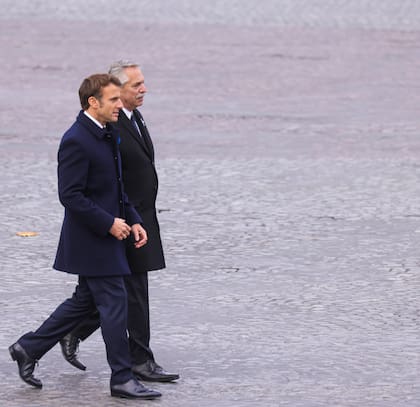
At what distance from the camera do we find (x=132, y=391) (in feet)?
21.4

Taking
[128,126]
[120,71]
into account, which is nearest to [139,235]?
[128,126]

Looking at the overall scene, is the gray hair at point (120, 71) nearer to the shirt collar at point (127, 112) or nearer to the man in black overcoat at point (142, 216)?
the man in black overcoat at point (142, 216)

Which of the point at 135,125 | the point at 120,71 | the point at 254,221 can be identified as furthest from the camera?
the point at 254,221

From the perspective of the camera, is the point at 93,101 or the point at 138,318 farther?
the point at 138,318

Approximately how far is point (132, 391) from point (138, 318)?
0.49m

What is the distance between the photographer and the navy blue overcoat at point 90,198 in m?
6.50

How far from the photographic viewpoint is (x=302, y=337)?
764cm

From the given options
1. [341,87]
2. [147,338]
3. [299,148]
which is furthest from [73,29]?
[147,338]

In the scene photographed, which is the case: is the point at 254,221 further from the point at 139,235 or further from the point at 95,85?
the point at 95,85

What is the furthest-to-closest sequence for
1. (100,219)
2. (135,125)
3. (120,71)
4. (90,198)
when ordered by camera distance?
(135,125) < (120,71) < (90,198) < (100,219)

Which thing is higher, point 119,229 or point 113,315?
point 119,229

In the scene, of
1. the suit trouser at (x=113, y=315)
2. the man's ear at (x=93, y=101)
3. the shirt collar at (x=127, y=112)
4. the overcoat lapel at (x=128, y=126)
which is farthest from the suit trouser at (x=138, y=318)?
the man's ear at (x=93, y=101)

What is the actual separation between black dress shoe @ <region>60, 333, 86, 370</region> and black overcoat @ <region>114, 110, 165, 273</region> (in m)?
0.48

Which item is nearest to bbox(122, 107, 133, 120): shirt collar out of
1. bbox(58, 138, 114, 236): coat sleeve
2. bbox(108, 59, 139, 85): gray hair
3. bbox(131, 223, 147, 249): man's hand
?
bbox(108, 59, 139, 85): gray hair
